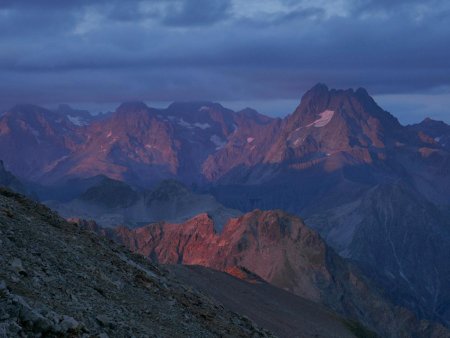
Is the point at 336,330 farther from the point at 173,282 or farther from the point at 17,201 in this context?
the point at 17,201

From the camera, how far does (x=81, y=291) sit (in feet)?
90.4

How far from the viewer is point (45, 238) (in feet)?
104

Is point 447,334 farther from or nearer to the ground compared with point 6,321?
nearer to the ground

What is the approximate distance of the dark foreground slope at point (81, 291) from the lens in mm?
21453

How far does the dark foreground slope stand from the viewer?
70.4 feet

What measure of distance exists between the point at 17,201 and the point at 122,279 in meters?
6.97

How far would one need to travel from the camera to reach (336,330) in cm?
7544

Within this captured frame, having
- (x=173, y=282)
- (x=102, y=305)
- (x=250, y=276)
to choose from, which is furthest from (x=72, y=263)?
(x=250, y=276)

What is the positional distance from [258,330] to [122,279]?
9.36 meters

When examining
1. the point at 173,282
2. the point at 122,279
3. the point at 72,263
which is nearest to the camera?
the point at 72,263

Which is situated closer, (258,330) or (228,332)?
(228,332)

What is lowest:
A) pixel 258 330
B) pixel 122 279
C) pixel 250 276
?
pixel 250 276

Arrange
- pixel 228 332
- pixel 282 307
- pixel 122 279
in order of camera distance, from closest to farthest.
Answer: pixel 122 279 → pixel 228 332 → pixel 282 307

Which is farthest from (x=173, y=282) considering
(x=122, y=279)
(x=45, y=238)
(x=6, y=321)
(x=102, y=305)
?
(x=6, y=321)
